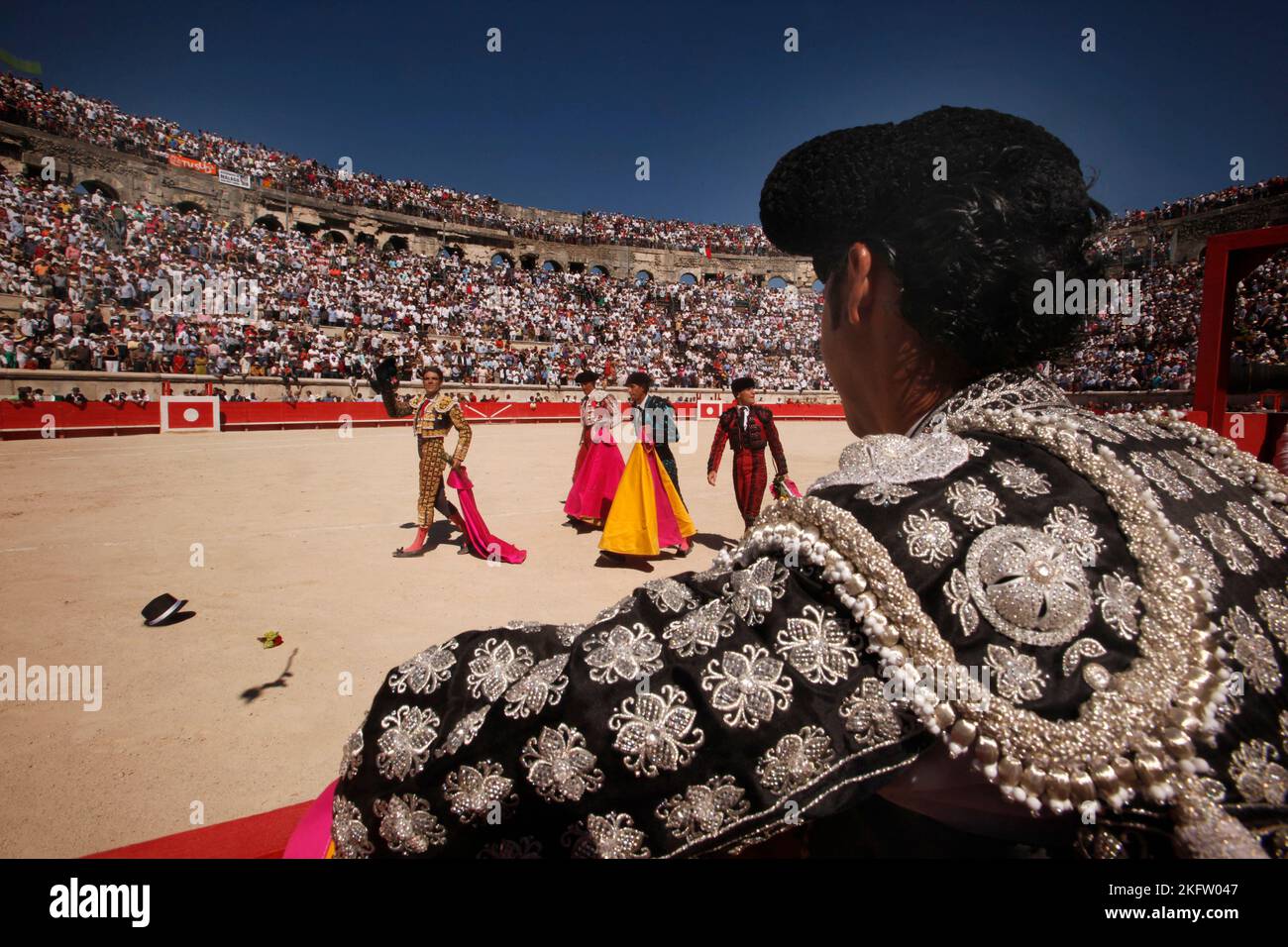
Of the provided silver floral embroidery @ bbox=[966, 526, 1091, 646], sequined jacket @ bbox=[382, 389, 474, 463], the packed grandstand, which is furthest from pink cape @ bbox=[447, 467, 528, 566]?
the packed grandstand

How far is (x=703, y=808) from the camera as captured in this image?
2.10ft

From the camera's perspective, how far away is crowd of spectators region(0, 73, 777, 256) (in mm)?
23391

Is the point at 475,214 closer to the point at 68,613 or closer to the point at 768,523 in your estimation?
the point at 68,613

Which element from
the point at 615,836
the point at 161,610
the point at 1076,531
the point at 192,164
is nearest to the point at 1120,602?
the point at 1076,531

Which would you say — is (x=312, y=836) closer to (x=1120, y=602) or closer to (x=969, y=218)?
(x=1120, y=602)

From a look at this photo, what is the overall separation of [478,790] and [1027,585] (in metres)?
0.62

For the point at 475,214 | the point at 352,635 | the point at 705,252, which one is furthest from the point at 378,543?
the point at 705,252

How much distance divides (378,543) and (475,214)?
35.4 m

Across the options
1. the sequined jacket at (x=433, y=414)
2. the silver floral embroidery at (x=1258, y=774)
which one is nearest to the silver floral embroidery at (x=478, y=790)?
the silver floral embroidery at (x=1258, y=774)

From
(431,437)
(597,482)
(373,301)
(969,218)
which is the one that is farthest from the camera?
(373,301)

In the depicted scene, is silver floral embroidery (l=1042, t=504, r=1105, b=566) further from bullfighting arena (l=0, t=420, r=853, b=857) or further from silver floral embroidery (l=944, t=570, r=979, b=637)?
bullfighting arena (l=0, t=420, r=853, b=857)

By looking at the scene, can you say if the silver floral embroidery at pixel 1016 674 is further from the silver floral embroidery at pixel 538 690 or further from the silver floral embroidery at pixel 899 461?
the silver floral embroidery at pixel 538 690

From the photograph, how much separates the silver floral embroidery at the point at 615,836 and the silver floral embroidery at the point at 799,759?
0.47 feet

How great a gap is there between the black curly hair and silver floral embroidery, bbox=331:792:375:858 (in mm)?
983
